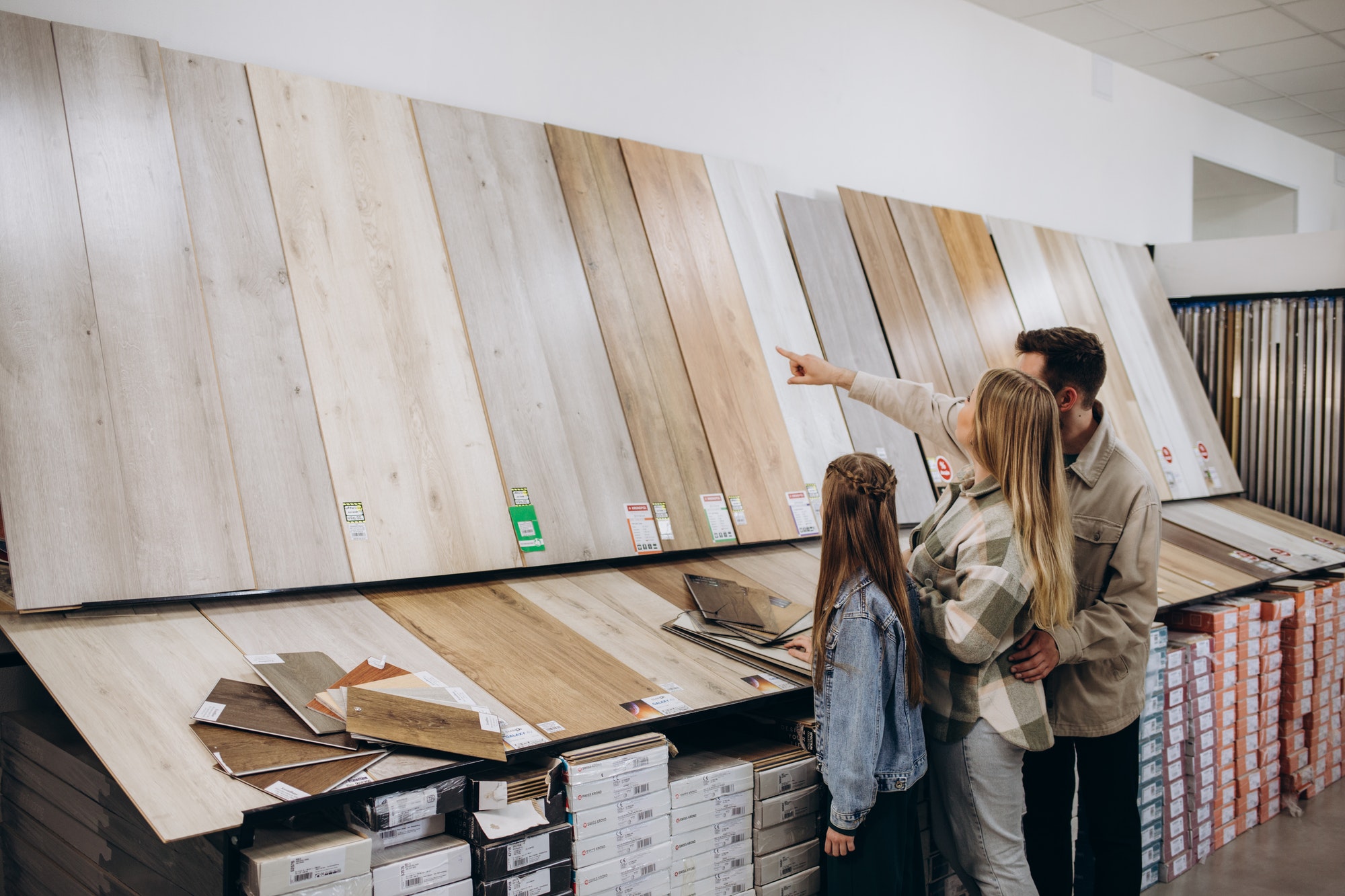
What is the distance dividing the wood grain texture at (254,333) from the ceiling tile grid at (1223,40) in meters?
3.79

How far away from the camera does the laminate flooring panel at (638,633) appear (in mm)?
2096

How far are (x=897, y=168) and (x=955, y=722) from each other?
2.99 metres

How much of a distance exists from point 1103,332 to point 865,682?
11.6 ft

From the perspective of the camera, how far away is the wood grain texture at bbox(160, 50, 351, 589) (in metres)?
2.16

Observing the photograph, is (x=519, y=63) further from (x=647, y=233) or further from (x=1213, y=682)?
(x=1213, y=682)

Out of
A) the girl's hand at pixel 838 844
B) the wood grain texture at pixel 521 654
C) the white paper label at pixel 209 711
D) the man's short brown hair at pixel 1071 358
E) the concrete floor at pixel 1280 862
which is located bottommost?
the concrete floor at pixel 1280 862

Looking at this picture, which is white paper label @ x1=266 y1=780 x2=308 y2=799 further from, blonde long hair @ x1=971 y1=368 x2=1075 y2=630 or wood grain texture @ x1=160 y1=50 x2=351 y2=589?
blonde long hair @ x1=971 y1=368 x2=1075 y2=630

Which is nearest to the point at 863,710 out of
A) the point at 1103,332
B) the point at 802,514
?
the point at 802,514

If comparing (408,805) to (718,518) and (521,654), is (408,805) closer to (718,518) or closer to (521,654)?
(521,654)

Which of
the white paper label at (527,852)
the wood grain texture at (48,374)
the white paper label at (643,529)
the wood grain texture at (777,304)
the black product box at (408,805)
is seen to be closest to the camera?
the black product box at (408,805)

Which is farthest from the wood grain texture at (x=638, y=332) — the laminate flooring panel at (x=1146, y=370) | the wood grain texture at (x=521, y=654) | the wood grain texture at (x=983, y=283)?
the laminate flooring panel at (x=1146, y=370)

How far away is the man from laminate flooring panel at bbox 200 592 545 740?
3.94 feet

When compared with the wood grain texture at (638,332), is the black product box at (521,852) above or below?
below

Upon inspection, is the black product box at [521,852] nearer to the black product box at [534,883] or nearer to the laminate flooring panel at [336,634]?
the black product box at [534,883]
